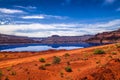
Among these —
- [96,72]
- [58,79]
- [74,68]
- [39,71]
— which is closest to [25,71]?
[39,71]

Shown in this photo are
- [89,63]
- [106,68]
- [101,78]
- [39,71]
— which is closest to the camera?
[101,78]

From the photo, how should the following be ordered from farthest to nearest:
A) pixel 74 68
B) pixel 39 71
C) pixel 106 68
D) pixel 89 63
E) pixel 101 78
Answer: pixel 89 63 → pixel 74 68 → pixel 39 71 → pixel 106 68 → pixel 101 78

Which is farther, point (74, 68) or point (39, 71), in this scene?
point (74, 68)

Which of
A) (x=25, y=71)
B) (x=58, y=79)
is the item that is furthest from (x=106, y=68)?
(x=25, y=71)

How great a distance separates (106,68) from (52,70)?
16.1 feet

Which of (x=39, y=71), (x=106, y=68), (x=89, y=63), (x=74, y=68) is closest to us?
(x=106, y=68)

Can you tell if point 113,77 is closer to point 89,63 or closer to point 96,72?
point 96,72

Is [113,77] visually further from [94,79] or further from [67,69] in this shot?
[67,69]

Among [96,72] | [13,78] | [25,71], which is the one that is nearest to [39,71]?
[25,71]

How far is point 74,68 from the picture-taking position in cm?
2169

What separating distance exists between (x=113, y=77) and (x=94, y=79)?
4.85 feet

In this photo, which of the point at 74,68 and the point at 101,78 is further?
the point at 74,68

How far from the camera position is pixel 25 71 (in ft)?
64.7

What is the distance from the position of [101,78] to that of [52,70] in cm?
530
